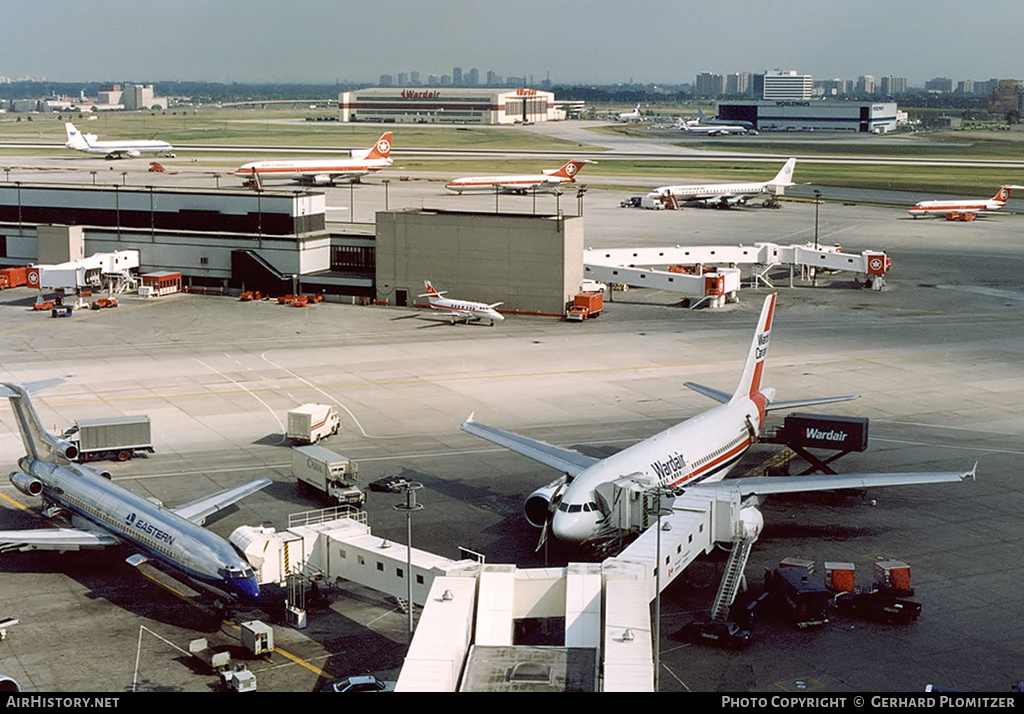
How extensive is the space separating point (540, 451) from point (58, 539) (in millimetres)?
22702

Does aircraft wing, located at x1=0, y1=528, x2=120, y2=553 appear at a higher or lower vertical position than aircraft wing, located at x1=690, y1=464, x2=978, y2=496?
lower

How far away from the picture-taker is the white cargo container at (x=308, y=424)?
236ft

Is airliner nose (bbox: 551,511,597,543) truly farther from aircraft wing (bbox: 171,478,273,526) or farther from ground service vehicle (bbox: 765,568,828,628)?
aircraft wing (bbox: 171,478,273,526)

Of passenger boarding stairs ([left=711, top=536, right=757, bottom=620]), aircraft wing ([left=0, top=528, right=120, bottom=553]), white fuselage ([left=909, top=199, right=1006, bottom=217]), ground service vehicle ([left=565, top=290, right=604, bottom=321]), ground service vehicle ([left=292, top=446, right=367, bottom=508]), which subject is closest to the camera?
passenger boarding stairs ([left=711, top=536, right=757, bottom=620])

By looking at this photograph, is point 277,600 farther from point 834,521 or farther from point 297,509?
point 834,521

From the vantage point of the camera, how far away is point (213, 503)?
57000 mm

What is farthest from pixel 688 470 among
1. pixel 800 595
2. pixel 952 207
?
pixel 952 207

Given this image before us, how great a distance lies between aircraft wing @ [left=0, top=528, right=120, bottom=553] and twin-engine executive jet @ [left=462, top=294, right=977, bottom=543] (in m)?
18.3

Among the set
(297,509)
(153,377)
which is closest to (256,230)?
(153,377)

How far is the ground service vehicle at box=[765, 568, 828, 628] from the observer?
47531 millimetres

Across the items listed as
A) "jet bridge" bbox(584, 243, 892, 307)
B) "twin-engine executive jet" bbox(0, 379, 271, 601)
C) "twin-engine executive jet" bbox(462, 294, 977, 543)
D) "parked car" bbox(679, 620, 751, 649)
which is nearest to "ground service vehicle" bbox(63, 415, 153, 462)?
"twin-engine executive jet" bbox(0, 379, 271, 601)

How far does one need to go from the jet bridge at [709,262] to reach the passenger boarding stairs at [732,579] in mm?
73057

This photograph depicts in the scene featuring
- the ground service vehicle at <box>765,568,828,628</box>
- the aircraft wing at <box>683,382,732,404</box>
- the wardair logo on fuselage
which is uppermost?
the aircraft wing at <box>683,382,732,404</box>

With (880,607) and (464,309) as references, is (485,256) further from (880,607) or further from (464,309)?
(880,607)
